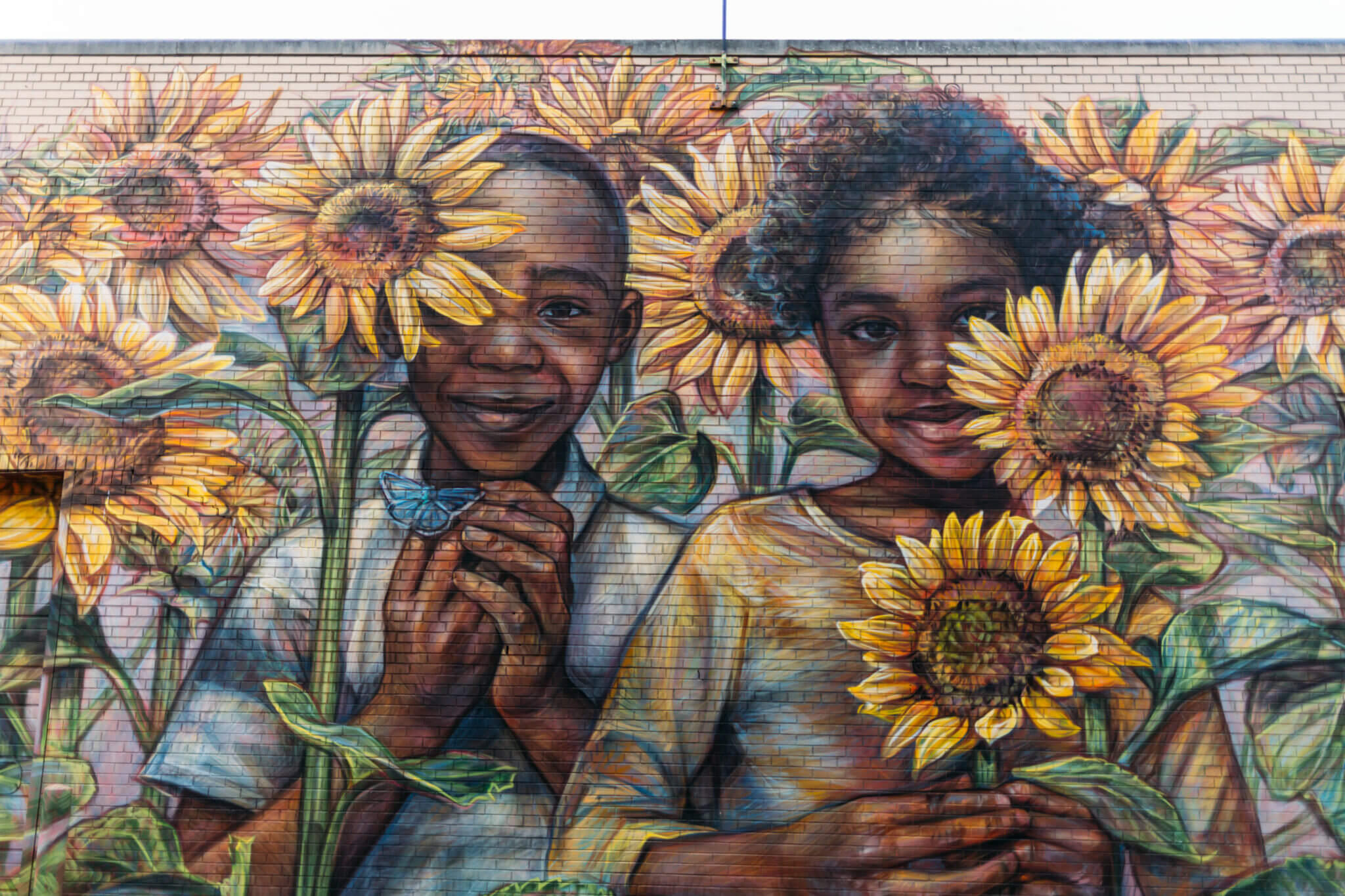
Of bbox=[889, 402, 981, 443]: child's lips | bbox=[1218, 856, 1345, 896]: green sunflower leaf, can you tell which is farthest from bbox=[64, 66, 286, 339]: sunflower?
bbox=[1218, 856, 1345, 896]: green sunflower leaf

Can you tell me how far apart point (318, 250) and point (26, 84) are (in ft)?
8.17

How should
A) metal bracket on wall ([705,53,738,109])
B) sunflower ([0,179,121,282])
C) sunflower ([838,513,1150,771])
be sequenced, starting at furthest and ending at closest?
metal bracket on wall ([705,53,738,109]) → sunflower ([0,179,121,282]) → sunflower ([838,513,1150,771])

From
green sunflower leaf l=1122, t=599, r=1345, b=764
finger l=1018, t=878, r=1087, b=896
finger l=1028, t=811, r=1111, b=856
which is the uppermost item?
green sunflower leaf l=1122, t=599, r=1345, b=764

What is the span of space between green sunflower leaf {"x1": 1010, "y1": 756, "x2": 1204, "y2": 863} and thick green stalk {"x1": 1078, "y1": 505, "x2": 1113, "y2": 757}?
92 millimetres

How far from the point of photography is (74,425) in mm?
7383

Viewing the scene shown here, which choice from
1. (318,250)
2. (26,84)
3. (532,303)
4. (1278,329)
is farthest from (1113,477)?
(26,84)

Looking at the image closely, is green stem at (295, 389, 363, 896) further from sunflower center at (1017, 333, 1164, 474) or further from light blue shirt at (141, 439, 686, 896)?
sunflower center at (1017, 333, 1164, 474)

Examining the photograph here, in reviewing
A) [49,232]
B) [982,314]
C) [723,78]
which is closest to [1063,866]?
[982,314]

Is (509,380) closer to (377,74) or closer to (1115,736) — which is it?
(377,74)

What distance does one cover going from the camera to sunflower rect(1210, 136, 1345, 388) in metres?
7.43

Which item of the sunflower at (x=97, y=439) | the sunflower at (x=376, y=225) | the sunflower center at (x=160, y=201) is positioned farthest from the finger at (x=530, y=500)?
the sunflower center at (x=160, y=201)

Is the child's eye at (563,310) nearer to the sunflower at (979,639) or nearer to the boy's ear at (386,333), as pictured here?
the boy's ear at (386,333)

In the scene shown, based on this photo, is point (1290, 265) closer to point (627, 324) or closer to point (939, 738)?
point (939, 738)

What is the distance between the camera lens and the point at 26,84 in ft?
26.1
